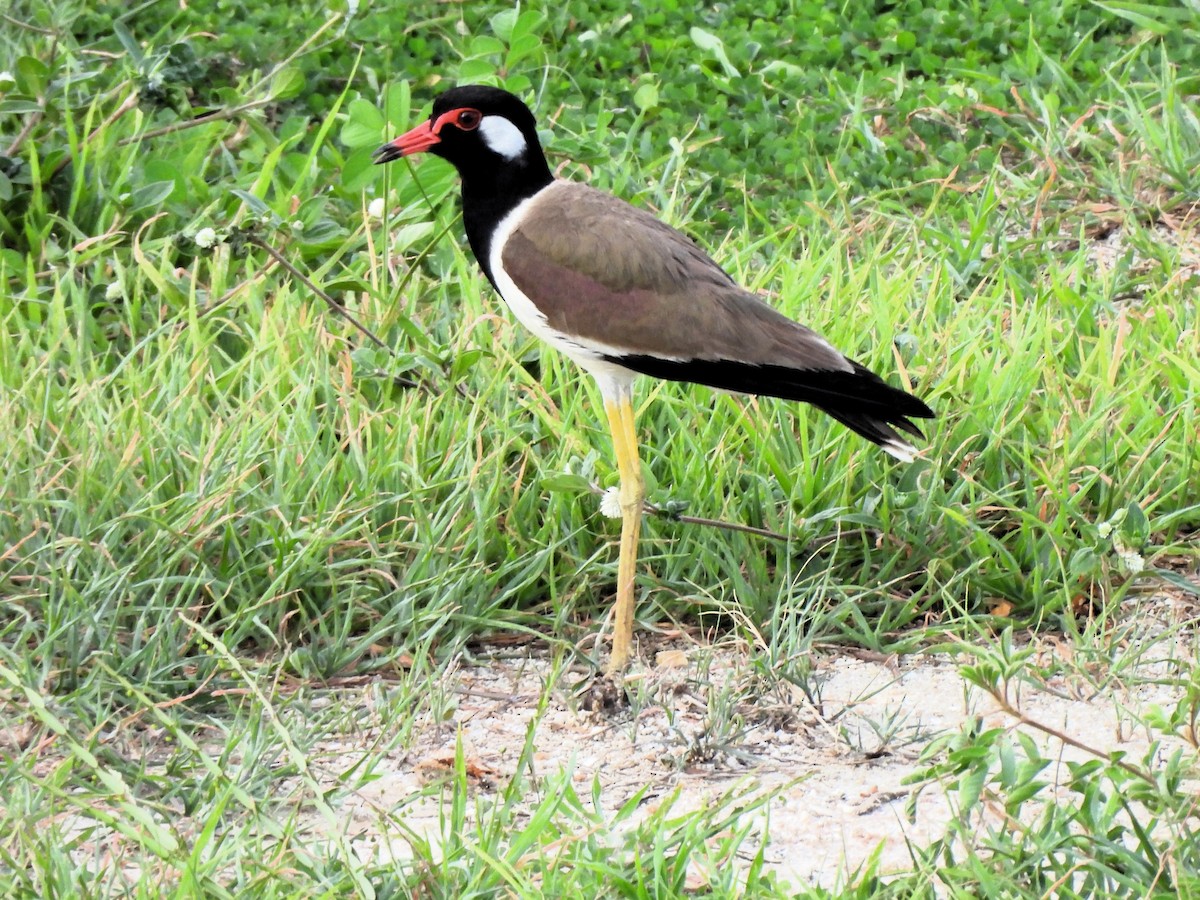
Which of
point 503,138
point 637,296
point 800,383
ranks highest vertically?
point 503,138

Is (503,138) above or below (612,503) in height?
above

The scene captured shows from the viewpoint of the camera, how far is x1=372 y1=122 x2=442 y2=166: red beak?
383 cm

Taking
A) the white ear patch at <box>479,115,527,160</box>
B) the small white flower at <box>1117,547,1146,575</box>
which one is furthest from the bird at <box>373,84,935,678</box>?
the small white flower at <box>1117,547,1146,575</box>

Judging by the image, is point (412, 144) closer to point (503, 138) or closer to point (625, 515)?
point (503, 138)

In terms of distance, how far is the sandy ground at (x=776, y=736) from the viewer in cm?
311

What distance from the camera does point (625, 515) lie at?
12.2 ft

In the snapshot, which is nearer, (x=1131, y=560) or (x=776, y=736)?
(x=776, y=736)

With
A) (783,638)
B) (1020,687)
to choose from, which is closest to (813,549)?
(783,638)

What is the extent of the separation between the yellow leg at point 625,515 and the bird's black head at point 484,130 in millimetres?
601

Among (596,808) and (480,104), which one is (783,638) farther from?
(480,104)

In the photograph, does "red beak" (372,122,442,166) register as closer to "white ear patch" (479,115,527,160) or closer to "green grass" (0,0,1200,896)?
"white ear patch" (479,115,527,160)

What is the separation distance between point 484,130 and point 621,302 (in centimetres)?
53

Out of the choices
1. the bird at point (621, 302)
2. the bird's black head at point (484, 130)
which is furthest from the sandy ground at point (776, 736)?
the bird's black head at point (484, 130)

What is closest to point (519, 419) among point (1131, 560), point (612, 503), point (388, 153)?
point (612, 503)
